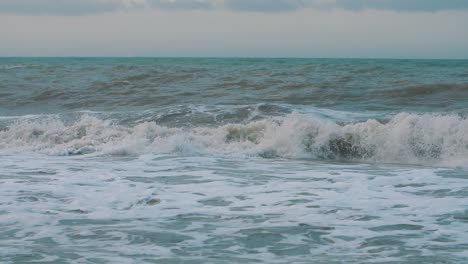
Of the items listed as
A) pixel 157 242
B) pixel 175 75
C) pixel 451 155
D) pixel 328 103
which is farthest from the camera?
pixel 175 75

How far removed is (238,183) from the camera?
8.03m

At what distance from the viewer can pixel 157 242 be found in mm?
5395

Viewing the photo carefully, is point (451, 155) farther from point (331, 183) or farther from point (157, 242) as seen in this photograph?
point (157, 242)

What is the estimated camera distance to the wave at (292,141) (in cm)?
1084

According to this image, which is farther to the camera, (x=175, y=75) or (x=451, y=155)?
(x=175, y=75)

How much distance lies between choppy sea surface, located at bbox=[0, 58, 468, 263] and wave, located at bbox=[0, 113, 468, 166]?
3cm

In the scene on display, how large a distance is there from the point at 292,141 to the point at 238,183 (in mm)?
3496

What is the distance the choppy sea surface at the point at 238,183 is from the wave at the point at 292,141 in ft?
0.09

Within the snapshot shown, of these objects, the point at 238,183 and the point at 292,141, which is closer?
the point at 238,183

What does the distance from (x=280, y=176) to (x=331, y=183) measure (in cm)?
79

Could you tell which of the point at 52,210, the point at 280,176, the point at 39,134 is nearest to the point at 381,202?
the point at 280,176

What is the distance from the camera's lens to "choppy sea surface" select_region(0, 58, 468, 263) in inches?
208

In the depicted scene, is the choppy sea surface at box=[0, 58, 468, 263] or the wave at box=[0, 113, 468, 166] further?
the wave at box=[0, 113, 468, 166]

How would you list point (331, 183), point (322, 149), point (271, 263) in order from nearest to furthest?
point (271, 263), point (331, 183), point (322, 149)
